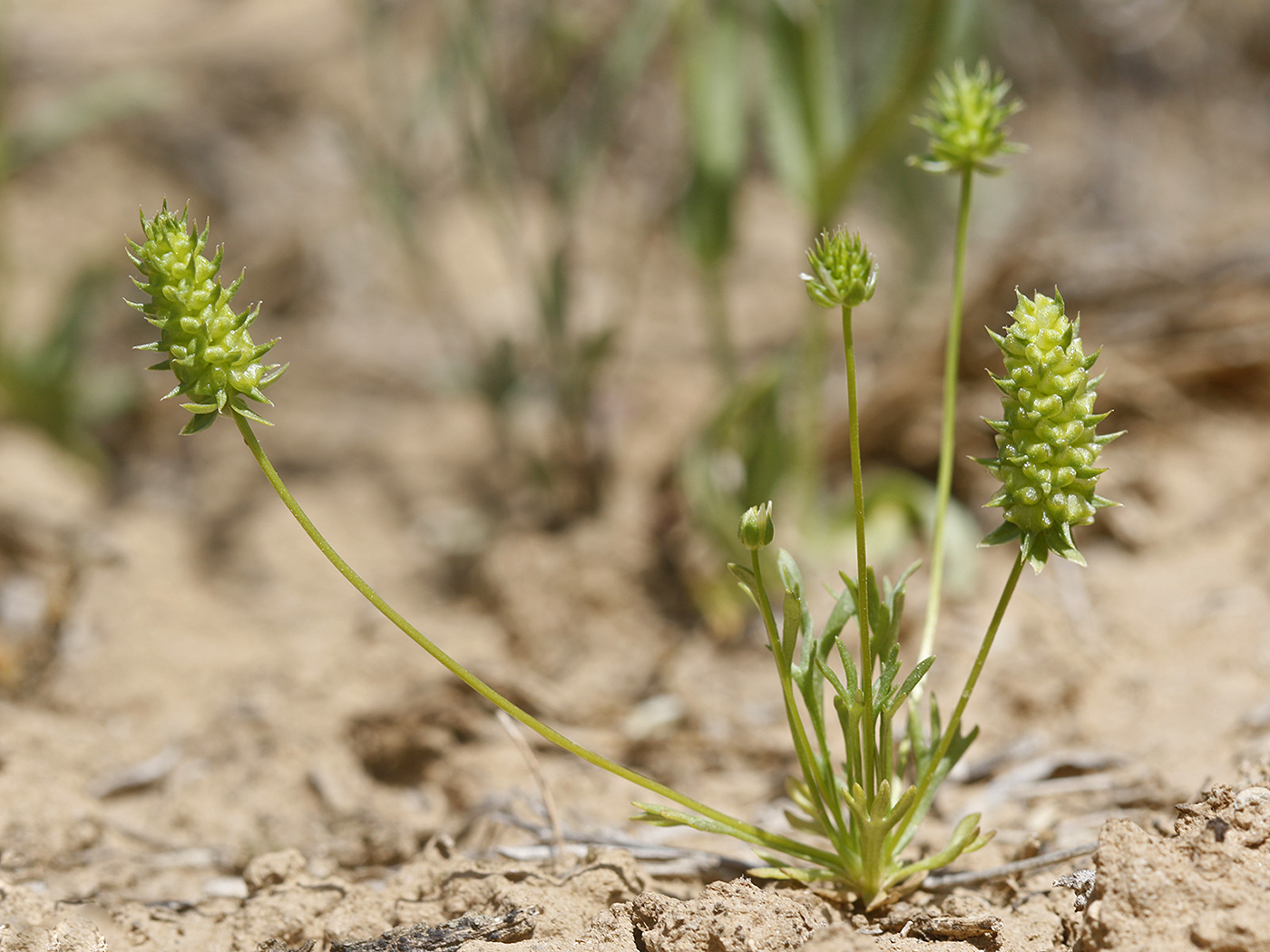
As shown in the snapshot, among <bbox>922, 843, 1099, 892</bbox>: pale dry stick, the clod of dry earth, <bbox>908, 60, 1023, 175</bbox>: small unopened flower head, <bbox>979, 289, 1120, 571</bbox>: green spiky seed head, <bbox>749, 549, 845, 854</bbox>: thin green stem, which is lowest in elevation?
the clod of dry earth

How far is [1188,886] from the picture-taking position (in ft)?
3.15

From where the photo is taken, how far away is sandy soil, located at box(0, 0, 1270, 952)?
1200mm

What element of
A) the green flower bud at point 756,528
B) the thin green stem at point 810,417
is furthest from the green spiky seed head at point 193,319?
the thin green stem at point 810,417

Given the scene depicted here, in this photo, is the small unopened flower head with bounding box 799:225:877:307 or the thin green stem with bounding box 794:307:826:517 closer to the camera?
the small unopened flower head with bounding box 799:225:877:307

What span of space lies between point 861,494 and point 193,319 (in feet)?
2.08

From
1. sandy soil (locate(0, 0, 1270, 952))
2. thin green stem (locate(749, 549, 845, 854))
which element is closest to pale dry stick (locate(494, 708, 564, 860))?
sandy soil (locate(0, 0, 1270, 952))

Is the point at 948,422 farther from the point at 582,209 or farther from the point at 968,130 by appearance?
the point at 582,209

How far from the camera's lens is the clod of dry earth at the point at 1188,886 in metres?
0.92

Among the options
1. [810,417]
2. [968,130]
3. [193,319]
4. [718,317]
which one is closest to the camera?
[193,319]

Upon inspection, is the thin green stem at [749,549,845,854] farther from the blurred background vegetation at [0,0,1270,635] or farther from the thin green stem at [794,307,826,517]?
the thin green stem at [794,307,826,517]

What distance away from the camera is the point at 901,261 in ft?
10.7

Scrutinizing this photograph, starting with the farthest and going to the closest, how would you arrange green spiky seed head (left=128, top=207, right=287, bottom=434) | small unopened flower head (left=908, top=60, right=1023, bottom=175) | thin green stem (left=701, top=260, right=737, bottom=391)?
1. thin green stem (left=701, top=260, right=737, bottom=391)
2. small unopened flower head (left=908, top=60, right=1023, bottom=175)
3. green spiky seed head (left=128, top=207, right=287, bottom=434)

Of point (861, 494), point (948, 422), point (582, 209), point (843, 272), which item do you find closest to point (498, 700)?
point (861, 494)

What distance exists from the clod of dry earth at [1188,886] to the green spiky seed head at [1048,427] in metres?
0.30
